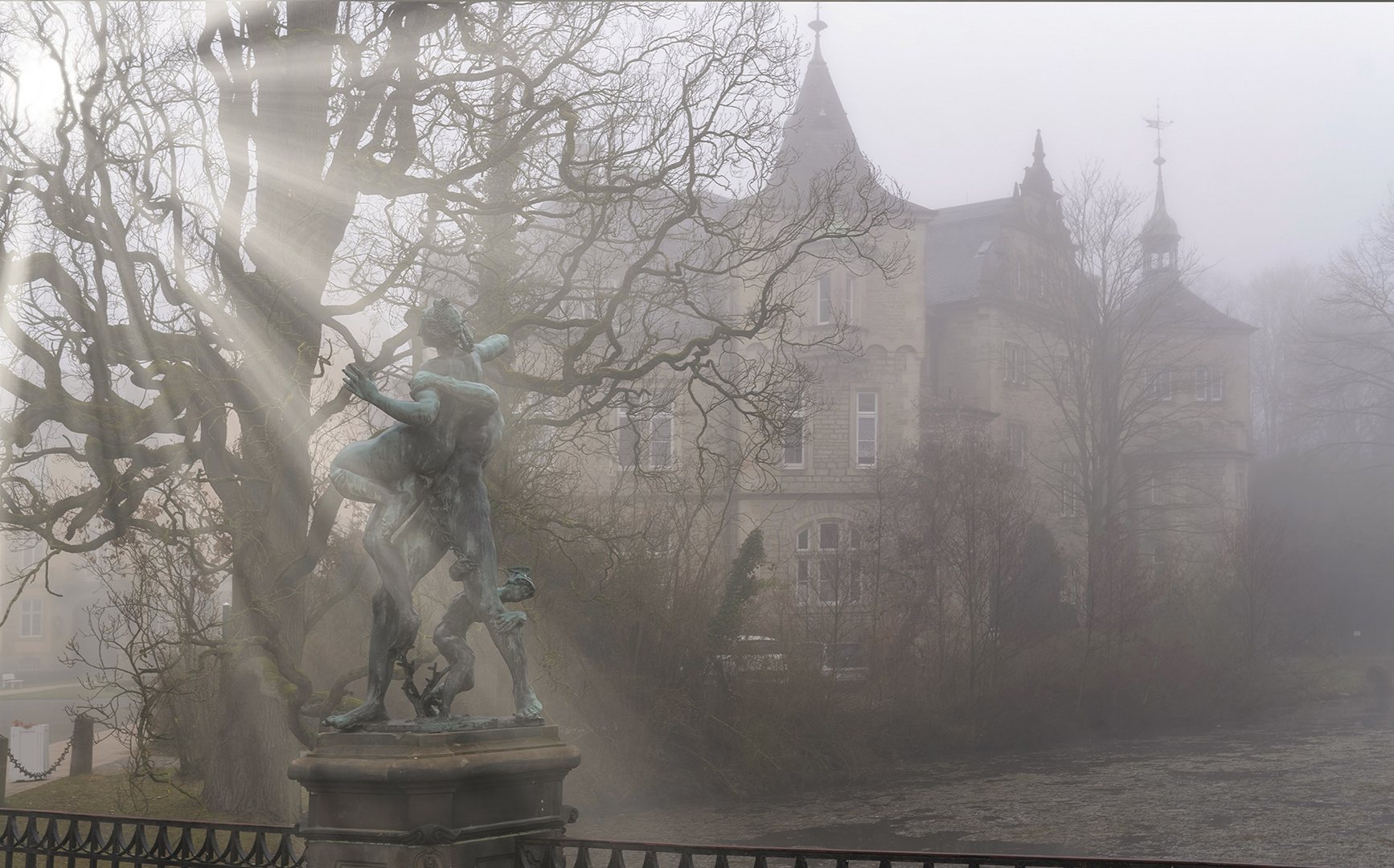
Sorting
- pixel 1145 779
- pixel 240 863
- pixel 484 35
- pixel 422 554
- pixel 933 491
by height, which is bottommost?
pixel 1145 779

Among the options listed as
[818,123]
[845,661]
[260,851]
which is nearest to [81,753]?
[845,661]

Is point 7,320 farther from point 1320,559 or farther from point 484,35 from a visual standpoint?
point 1320,559

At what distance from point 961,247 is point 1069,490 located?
11.2 metres

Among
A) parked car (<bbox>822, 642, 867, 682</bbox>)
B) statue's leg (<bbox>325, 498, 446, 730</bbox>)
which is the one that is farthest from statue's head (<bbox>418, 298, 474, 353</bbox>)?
parked car (<bbox>822, 642, 867, 682</bbox>)

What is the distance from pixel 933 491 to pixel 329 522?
21.0m

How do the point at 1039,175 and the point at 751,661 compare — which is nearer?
the point at 751,661

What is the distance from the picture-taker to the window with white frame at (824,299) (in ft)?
129

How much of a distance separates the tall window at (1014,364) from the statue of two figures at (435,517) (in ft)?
131

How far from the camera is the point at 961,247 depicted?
4788cm

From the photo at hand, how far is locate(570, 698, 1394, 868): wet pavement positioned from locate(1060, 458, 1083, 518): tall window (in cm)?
1383

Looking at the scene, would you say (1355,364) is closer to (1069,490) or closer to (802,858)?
(1069,490)

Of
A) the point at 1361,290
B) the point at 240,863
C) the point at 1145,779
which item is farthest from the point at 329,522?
the point at 1361,290

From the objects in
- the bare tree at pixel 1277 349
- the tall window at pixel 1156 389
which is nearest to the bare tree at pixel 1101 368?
the tall window at pixel 1156 389

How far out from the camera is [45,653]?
59.8 metres
